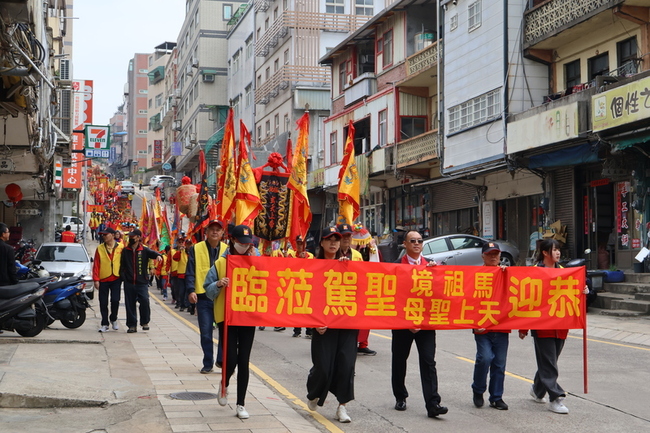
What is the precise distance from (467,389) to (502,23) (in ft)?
57.6

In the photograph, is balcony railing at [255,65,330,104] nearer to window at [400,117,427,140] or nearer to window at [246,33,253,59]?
window at [246,33,253,59]

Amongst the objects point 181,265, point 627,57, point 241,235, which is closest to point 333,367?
point 241,235

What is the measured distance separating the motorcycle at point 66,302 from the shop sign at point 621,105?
12114 millimetres

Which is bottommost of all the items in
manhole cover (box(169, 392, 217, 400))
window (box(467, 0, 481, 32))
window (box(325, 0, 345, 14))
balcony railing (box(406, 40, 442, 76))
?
manhole cover (box(169, 392, 217, 400))

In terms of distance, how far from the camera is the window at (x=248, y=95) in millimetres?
56106

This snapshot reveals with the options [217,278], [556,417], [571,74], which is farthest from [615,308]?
[217,278]

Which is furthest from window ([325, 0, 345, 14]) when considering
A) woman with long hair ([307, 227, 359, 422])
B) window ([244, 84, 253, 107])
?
woman with long hair ([307, 227, 359, 422])

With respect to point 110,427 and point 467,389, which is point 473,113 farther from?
point 110,427

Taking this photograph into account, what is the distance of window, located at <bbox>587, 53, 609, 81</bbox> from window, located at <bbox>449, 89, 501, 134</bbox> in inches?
112

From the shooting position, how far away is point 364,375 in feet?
34.2

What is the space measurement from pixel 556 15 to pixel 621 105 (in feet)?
16.5

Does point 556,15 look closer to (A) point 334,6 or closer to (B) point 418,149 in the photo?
(B) point 418,149

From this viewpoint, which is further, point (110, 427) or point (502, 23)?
point (502, 23)

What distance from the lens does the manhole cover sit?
322 inches
